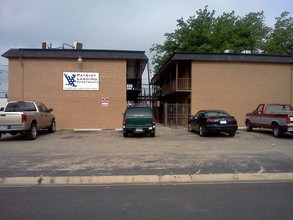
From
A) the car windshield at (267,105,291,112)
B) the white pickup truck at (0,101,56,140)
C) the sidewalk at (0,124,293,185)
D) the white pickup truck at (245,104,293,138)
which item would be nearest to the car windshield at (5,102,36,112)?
the white pickup truck at (0,101,56,140)

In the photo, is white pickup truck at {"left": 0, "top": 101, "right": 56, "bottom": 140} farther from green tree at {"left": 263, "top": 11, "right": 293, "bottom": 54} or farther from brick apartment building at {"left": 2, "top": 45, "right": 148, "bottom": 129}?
green tree at {"left": 263, "top": 11, "right": 293, "bottom": 54}

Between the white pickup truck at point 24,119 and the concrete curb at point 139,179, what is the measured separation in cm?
839

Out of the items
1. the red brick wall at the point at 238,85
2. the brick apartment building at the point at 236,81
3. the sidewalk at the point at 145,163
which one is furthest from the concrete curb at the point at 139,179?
the red brick wall at the point at 238,85

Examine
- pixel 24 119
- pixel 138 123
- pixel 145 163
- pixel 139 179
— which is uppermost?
pixel 24 119

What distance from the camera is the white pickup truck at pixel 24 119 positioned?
52.5 ft

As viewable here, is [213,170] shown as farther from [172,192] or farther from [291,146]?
[291,146]

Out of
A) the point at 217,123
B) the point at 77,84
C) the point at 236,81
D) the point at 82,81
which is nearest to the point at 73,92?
the point at 77,84

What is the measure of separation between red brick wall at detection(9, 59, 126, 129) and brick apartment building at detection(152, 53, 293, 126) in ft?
14.6

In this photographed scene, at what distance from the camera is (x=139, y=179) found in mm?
8242

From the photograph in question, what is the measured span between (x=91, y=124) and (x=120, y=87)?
3260mm

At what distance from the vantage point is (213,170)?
9000 mm

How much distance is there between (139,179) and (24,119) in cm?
980

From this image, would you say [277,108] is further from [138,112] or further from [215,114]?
[138,112]

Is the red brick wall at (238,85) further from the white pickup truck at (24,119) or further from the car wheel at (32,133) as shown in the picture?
the car wheel at (32,133)
